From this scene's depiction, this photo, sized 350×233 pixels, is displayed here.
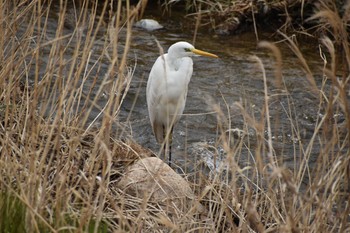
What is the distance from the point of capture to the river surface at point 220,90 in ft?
12.1

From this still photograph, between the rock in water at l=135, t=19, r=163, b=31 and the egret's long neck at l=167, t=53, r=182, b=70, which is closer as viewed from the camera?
the egret's long neck at l=167, t=53, r=182, b=70

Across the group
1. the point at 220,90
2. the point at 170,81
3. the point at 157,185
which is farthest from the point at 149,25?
the point at 157,185

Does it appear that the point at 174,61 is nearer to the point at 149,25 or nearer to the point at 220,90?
the point at 220,90

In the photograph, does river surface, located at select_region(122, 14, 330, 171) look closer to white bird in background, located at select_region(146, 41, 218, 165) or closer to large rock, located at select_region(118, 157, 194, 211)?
white bird in background, located at select_region(146, 41, 218, 165)

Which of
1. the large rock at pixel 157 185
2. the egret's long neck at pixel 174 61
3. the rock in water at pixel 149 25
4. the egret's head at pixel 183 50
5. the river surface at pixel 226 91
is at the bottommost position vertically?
the river surface at pixel 226 91

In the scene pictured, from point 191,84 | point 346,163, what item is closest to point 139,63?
point 191,84

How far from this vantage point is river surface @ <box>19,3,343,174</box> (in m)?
3.70

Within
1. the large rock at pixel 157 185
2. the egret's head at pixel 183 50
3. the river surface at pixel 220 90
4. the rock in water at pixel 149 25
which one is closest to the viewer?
the large rock at pixel 157 185

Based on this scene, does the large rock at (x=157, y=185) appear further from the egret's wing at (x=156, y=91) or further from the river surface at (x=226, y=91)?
the egret's wing at (x=156, y=91)

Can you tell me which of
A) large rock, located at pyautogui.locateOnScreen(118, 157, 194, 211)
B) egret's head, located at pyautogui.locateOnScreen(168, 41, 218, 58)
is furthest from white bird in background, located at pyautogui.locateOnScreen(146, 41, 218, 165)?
large rock, located at pyautogui.locateOnScreen(118, 157, 194, 211)

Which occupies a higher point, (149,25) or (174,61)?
(174,61)

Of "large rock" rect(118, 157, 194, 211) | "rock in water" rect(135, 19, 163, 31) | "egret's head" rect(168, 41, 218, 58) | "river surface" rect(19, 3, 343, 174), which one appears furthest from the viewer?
"rock in water" rect(135, 19, 163, 31)

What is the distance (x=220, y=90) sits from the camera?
396 centimetres

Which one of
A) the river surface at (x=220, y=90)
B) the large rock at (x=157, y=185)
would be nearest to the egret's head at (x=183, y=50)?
the river surface at (x=220, y=90)
